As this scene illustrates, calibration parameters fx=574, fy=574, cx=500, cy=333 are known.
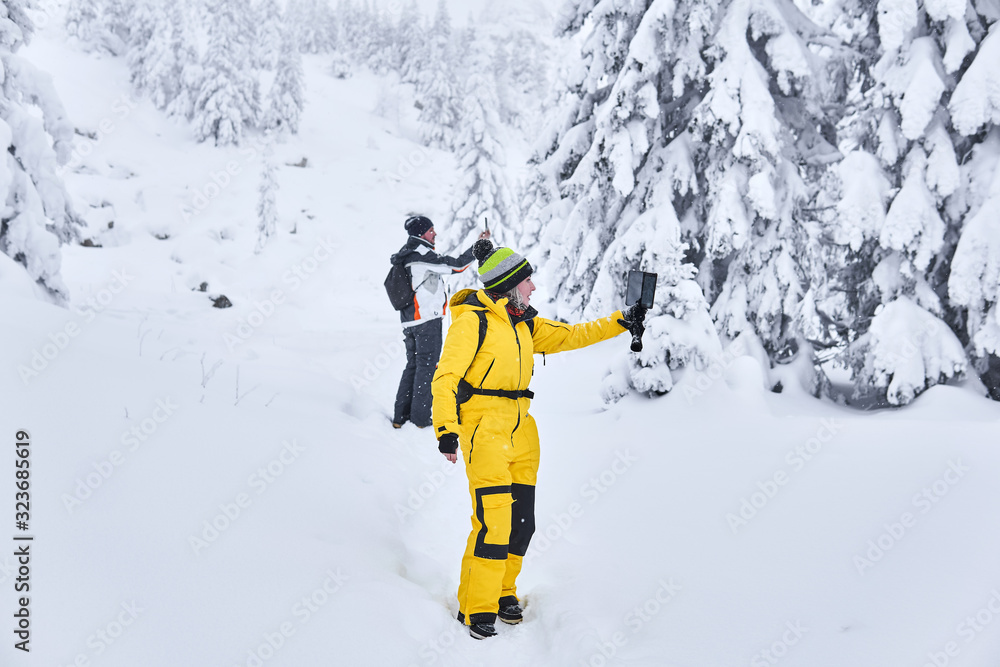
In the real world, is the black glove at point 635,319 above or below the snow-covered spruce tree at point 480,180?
above

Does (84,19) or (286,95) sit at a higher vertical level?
(84,19)

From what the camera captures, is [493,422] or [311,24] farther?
[311,24]

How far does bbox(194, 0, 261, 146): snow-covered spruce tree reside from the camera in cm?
3706

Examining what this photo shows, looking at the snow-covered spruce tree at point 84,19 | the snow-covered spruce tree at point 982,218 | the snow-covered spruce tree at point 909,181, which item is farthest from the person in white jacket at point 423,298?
the snow-covered spruce tree at point 84,19

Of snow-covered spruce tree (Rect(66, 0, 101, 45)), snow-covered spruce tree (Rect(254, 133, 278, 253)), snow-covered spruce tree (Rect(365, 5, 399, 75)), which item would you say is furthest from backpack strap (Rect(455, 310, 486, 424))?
snow-covered spruce tree (Rect(365, 5, 399, 75))

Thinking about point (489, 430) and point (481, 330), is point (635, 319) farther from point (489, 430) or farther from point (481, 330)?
point (489, 430)

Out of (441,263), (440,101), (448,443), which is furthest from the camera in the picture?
(440,101)

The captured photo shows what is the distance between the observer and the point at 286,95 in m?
41.6

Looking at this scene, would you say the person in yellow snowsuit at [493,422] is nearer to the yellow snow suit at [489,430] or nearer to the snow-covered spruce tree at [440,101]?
the yellow snow suit at [489,430]

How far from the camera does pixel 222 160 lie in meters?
37.2

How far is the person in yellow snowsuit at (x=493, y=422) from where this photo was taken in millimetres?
3449

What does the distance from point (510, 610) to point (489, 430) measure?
1.17m

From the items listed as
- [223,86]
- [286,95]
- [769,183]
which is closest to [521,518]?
[769,183]

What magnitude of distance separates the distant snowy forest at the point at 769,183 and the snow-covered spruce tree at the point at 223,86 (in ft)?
103
